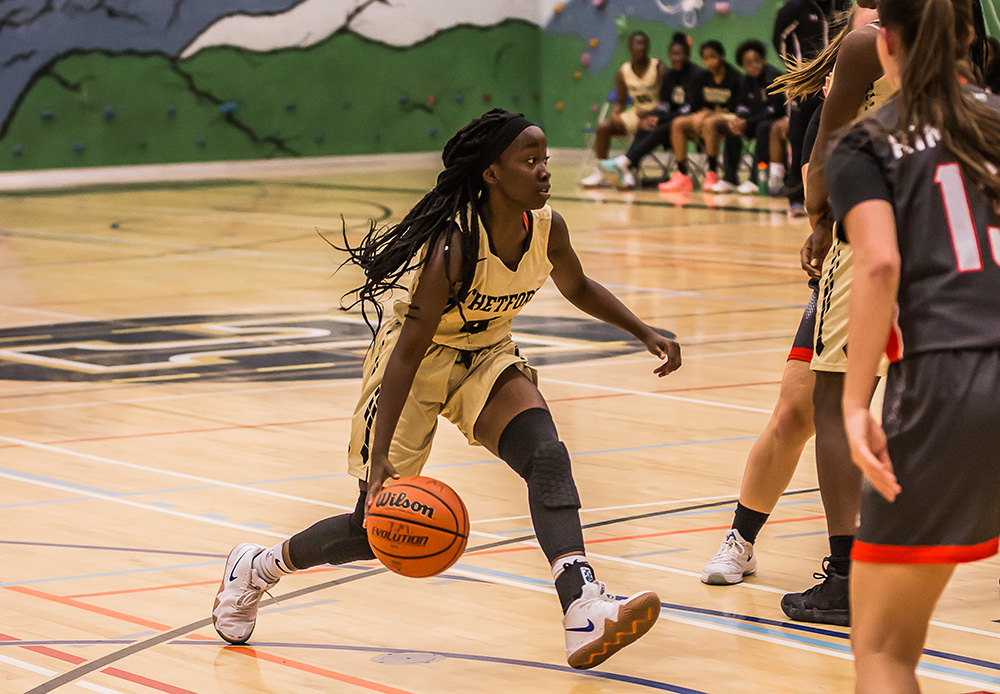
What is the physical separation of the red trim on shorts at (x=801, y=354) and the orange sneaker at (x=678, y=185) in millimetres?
14133

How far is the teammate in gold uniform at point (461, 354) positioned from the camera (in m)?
3.58

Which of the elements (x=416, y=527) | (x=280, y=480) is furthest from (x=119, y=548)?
(x=416, y=527)

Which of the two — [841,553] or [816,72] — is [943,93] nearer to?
[841,553]

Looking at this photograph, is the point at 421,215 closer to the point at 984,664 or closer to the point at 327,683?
the point at 327,683

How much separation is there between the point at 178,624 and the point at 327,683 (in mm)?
619

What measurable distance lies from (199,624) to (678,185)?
581 inches

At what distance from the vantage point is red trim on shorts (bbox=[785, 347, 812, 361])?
415cm

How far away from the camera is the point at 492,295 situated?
3.77 metres

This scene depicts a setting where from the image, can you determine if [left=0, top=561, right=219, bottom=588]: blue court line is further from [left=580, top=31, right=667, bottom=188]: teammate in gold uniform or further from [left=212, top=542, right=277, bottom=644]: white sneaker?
[left=580, top=31, right=667, bottom=188]: teammate in gold uniform

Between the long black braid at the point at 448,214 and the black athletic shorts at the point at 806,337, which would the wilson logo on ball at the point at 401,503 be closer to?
the long black braid at the point at 448,214

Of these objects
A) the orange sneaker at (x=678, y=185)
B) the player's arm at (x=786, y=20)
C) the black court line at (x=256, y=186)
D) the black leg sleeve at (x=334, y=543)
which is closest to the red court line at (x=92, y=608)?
the black leg sleeve at (x=334, y=543)

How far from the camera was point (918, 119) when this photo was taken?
2445 millimetres

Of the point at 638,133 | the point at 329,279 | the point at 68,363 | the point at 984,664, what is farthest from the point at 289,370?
the point at 638,133

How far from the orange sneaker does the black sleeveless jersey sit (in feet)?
52.1
